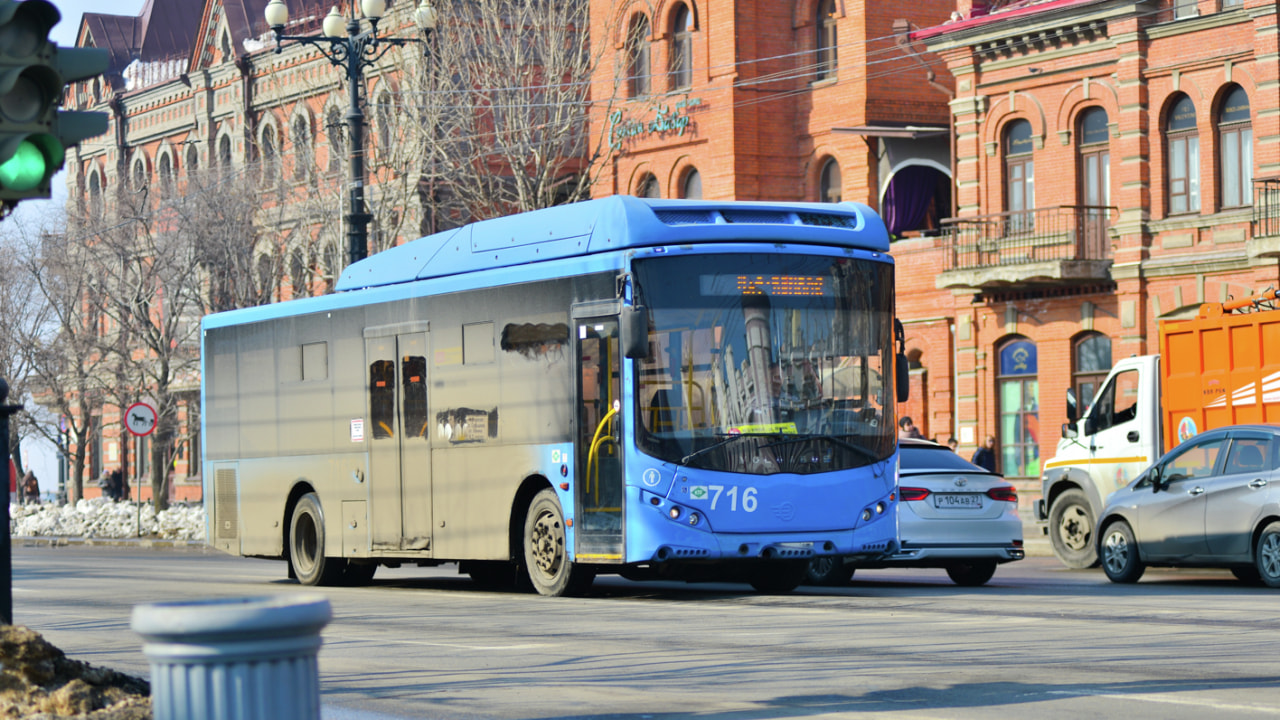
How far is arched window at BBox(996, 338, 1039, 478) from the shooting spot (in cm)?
3738

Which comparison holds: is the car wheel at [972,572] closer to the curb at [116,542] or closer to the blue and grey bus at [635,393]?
the blue and grey bus at [635,393]

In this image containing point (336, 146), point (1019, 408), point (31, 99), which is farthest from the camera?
point (336, 146)

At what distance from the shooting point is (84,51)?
7188mm

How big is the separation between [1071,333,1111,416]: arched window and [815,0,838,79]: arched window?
9941 mm

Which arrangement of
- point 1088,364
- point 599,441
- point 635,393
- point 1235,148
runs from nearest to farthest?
1. point 635,393
2. point 599,441
3. point 1235,148
4. point 1088,364

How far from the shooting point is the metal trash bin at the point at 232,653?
513cm

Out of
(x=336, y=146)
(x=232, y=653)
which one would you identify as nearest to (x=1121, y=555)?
(x=232, y=653)

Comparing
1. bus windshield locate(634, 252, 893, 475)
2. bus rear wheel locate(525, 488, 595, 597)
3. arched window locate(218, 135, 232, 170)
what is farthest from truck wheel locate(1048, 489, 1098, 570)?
arched window locate(218, 135, 232, 170)

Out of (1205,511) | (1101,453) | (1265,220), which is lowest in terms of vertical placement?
(1205,511)

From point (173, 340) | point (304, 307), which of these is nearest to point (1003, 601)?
point (304, 307)

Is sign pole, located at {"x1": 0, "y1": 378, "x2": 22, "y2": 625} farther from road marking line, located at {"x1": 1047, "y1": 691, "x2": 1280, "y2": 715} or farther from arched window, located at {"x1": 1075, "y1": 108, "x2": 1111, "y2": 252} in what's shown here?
arched window, located at {"x1": 1075, "y1": 108, "x2": 1111, "y2": 252}

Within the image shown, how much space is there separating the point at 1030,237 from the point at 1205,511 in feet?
60.7

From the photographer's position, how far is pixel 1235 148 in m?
33.7

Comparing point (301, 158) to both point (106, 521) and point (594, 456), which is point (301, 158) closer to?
point (106, 521)
